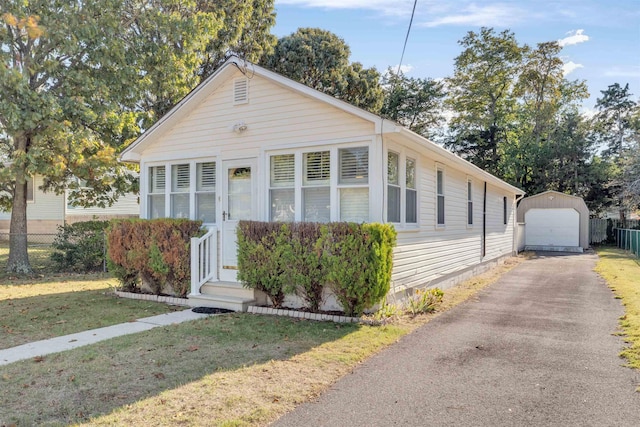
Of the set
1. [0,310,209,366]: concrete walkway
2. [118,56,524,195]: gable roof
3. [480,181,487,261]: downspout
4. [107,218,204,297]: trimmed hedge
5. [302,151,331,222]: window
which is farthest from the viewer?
[480,181,487,261]: downspout

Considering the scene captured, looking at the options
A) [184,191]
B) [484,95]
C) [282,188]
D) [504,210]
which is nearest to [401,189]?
[282,188]

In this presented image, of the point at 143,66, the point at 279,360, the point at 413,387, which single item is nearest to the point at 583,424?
the point at 413,387

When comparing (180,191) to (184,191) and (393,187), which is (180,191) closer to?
(184,191)

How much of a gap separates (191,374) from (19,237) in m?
11.2

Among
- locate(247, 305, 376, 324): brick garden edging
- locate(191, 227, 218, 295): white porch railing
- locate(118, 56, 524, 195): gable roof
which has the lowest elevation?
locate(247, 305, 376, 324): brick garden edging

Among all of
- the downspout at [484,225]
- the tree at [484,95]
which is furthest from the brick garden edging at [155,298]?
the tree at [484,95]

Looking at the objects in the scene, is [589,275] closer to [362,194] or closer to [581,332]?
[581,332]

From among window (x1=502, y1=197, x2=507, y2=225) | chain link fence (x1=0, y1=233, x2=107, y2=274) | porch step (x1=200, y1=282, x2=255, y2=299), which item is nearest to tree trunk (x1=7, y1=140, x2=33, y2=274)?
chain link fence (x1=0, y1=233, x2=107, y2=274)

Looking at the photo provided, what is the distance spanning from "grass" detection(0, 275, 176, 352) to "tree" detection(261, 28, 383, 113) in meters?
16.4

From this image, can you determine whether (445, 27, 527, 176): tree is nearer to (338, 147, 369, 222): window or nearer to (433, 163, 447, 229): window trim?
(433, 163, 447, 229): window trim

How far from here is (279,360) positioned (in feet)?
16.2

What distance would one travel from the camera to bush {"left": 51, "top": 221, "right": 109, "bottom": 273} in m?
13.5

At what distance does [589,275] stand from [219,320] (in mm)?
11474

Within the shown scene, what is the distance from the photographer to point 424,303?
304 inches
